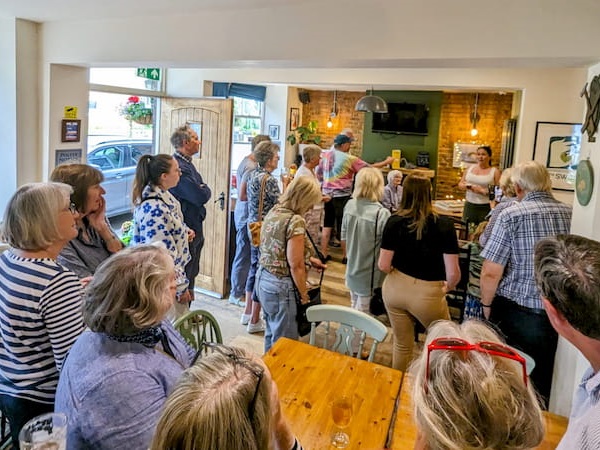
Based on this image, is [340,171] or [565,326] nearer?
[565,326]

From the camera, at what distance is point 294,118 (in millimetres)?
8930

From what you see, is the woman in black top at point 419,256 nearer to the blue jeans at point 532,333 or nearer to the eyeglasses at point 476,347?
the blue jeans at point 532,333

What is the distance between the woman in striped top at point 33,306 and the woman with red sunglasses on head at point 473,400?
1.24 metres

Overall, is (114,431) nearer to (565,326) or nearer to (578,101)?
(565,326)

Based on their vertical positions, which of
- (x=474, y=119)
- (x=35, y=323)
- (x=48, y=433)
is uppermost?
(x=474, y=119)

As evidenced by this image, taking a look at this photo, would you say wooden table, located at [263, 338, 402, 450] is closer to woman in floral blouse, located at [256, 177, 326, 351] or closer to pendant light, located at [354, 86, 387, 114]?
woman in floral blouse, located at [256, 177, 326, 351]

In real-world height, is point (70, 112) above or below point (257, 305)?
above

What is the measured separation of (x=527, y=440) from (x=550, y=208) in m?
1.98

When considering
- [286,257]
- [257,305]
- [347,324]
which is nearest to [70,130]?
[257,305]

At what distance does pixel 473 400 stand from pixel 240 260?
368 centimetres

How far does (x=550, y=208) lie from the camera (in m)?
2.53

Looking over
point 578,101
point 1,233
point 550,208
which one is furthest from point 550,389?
point 578,101

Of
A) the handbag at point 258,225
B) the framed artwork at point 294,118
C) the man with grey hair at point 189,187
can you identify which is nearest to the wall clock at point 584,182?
the handbag at point 258,225

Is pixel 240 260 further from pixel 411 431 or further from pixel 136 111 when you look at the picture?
pixel 411 431
